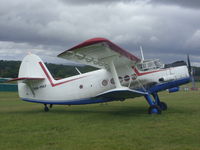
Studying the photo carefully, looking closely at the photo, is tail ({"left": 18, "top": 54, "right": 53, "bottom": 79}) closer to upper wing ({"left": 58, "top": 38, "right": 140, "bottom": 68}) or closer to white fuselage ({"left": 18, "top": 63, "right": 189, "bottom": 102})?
white fuselage ({"left": 18, "top": 63, "right": 189, "bottom": 102})

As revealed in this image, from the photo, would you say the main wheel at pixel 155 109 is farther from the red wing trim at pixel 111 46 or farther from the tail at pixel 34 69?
the tail at pixel 34 69

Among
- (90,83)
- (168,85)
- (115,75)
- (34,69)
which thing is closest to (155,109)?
(168,85)

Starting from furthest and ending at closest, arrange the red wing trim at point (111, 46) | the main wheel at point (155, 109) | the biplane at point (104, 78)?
the main wheel at point (155, 109) < the biplane at point (104, 78) < the red wing trim at point (111, 46)

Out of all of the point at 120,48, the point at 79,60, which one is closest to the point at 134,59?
the point at 120,48

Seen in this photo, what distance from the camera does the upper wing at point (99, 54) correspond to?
869cm

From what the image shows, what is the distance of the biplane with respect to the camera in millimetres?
9844

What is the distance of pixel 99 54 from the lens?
1006 cm

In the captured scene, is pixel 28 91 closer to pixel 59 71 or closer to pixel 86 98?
pixel 86 98

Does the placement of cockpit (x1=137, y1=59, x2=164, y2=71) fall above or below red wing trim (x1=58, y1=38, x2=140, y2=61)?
below

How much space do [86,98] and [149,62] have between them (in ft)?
11.5

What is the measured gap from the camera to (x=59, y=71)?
176ft

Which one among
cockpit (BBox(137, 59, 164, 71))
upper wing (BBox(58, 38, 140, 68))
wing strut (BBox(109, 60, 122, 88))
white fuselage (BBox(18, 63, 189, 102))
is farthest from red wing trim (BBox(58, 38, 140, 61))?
white fuselage (BBox(18, 63, 189, 102))

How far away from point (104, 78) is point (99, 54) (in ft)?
6.34

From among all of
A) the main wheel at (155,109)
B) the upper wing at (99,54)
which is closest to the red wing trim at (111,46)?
the upper wing at (99,54)
